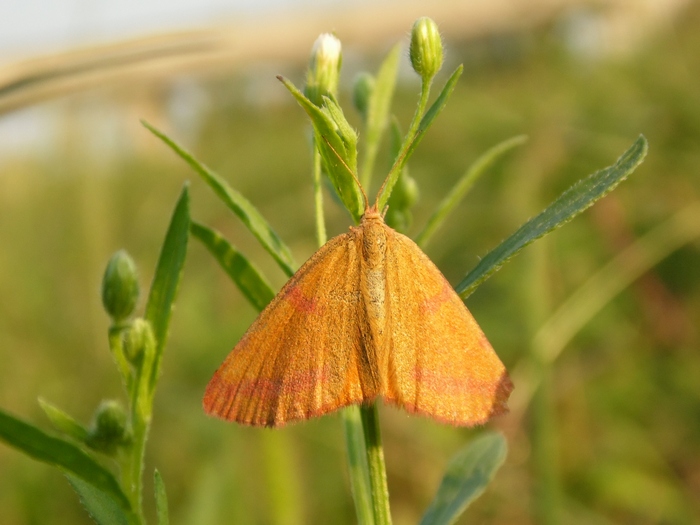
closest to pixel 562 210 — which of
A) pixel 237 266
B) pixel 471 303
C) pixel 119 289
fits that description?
pixel 237 266

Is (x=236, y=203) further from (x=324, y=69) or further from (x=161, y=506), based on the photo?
(x=161, y=506)

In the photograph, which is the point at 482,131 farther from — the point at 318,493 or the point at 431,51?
the point at 431,51

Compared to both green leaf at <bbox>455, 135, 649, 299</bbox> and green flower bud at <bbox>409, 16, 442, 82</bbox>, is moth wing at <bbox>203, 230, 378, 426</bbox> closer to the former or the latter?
green leaf at <bbox>455, 135, 649, 299</bbox>

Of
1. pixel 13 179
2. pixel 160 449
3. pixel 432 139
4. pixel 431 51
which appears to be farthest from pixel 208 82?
pixel 431 51

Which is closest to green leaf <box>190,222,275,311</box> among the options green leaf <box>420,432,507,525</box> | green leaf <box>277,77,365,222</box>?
green leaf <box>277,77,365,222</box>

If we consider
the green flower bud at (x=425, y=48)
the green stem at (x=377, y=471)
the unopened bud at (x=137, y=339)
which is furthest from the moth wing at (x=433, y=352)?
the unopened bud at (x=137, y=339)

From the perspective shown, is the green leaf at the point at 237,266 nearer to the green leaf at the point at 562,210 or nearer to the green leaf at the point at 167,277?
the green leaf at the point at 167,277
